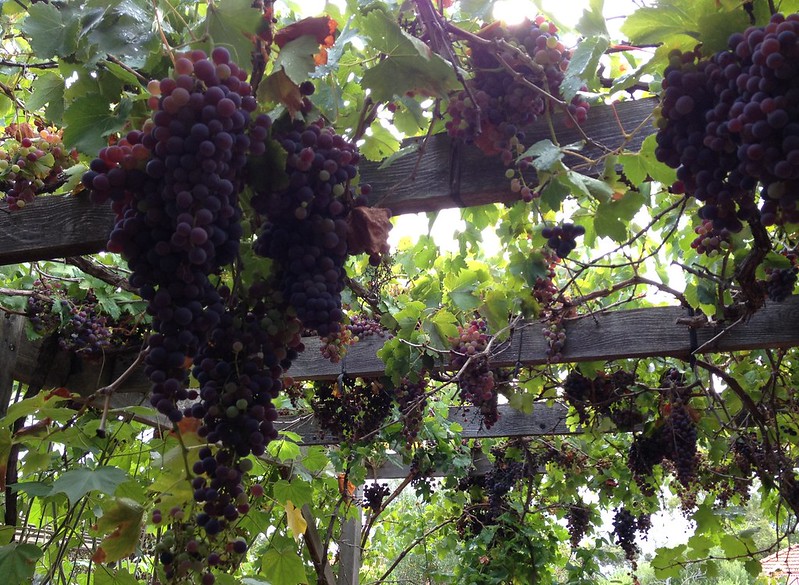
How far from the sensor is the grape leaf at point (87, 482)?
1.40 m

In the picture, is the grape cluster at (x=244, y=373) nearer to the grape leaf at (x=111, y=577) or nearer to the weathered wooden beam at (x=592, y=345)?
the grape leaf at (x=111, y=577)

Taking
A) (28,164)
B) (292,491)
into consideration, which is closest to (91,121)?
(28,164)

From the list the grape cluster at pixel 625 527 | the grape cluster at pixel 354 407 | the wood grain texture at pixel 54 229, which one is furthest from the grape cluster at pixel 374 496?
the wood grain texture at pixel 54 229

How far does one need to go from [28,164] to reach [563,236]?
1.46 metres

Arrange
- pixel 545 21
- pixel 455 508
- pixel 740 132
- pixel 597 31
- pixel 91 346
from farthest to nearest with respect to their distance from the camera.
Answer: pixel 455 508, pixel 91 346, pixel 545 21, pixel 597 31, pixel 740 132

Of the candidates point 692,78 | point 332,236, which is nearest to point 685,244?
point 692,78

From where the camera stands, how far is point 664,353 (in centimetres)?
266

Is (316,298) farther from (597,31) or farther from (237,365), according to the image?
(597,31)

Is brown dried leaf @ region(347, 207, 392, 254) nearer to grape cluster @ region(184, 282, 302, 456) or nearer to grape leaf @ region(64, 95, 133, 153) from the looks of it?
grape cluster @ region(184, 282, 302, 456)

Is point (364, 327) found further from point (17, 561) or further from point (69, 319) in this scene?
point (17, 561)

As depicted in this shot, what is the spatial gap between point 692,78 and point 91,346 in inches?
104

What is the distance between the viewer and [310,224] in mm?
1073

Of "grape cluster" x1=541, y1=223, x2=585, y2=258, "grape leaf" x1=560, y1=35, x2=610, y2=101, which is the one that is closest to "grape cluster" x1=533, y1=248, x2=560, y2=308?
"grape cluster" x1=541, y1=223, x2=585, y2=258

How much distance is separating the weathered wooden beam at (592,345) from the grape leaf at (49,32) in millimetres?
1782
